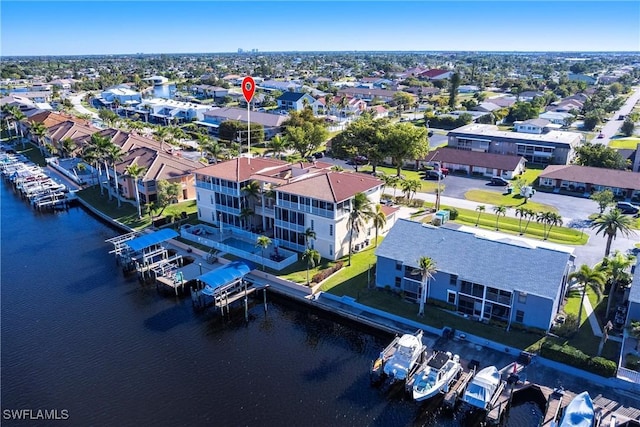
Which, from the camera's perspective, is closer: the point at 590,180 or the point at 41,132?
the point at 590,180

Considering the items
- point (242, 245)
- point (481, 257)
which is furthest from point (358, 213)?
point (242, 245)

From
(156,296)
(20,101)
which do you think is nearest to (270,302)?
(156,296)

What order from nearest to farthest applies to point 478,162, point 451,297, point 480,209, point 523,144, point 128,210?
point 451,297
point 480,209
point 128,210
point 478,162
point 523,144

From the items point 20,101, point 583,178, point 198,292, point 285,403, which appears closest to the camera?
point 285,403

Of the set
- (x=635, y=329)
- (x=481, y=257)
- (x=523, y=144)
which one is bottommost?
(x=635, y=329)

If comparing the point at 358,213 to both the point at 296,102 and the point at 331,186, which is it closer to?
the point at 331,186

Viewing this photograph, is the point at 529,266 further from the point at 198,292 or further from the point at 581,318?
the point at 198,292

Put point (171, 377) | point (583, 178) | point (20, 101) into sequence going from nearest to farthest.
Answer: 1. point (171, 377)
2. point (583, 178)
3. point (20, 101)
